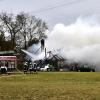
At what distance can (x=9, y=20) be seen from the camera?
133m

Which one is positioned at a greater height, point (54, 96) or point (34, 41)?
point (34, 41)

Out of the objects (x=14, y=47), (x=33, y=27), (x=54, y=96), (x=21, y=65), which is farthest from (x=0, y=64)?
(x=54, y=96)

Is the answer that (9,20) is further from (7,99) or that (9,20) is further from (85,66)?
(7,99)

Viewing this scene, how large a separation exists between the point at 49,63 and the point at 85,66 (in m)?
12.2

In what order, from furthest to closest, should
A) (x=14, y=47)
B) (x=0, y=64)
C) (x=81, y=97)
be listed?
(x=14, y=47)
(x=0, y=64)
(x=81, y=97)

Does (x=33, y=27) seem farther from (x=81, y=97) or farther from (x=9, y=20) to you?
(x=81, y=97)

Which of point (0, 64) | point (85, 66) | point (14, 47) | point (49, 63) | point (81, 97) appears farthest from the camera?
point (14, 47)

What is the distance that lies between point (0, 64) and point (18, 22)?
4381 cm

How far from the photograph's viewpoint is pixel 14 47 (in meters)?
131

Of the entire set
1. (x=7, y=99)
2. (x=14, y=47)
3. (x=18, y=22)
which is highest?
(x=18, y=22)

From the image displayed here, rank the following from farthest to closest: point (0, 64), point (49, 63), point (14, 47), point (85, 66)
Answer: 1. point (14, 47)
2. point (49, 63)
3. point (85, 66)
4. point (0, 64)

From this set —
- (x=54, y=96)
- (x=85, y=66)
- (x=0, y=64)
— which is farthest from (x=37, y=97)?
(x=85, y=66)

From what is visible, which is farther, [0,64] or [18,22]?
[18,22]

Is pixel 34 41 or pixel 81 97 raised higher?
pixel 34 41
